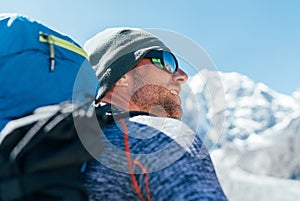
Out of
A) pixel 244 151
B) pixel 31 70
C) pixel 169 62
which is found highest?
pixel 31 70

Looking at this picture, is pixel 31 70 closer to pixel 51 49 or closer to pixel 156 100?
pixel 51 49

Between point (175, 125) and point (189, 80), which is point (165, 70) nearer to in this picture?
point (189, 80)

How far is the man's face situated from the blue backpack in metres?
1.01

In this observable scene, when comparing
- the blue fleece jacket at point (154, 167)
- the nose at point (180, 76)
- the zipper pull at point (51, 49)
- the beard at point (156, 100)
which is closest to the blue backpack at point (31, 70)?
the zipper pull at point (51, 49)

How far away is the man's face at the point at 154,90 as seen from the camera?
3424 mm

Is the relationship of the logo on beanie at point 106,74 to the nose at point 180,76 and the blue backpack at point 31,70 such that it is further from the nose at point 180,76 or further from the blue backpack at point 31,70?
the blue backpack at point 31,70

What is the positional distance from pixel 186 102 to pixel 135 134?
122 centimetres

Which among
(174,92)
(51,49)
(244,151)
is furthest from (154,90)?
(244,151)

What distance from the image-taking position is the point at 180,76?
3.82 m

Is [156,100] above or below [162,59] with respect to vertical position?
below

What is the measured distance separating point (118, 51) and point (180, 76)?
1.68ft

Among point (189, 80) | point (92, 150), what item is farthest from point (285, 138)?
point (92, 150)

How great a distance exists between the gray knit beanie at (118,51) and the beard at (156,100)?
0.15m

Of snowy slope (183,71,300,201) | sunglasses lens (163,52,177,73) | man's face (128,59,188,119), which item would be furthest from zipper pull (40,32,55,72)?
sunglasses lens (163,52,177,73)
